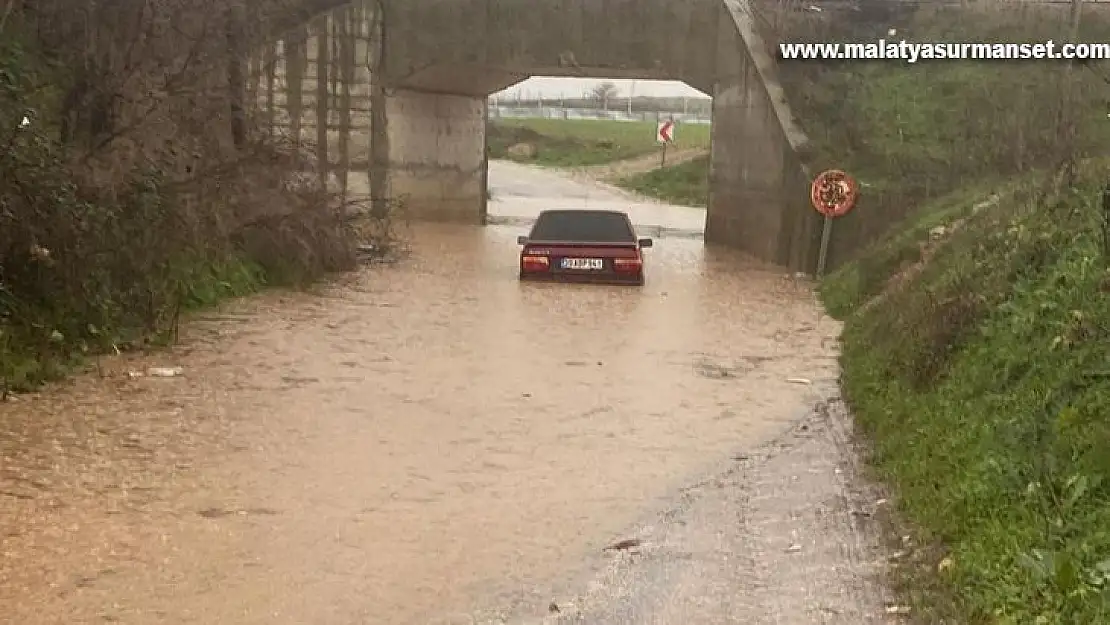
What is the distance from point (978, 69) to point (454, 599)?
2066cm

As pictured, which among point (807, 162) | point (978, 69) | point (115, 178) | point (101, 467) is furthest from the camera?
point (978, 69)

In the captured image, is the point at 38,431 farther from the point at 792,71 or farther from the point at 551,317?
the point at 792,71

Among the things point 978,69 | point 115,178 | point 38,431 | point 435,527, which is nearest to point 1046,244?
point 435,527

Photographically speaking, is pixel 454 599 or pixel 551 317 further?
A: pixel 551 317

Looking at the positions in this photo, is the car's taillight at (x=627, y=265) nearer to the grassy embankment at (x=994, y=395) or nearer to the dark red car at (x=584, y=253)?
the dark red car at (x=584, y=253)

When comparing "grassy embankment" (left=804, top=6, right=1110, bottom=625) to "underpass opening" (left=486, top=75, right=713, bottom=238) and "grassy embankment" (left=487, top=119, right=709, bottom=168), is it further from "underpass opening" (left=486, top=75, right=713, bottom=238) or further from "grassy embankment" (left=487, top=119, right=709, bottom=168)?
"grassy embankment" (left=487, top=119, right=709, bottom=168)

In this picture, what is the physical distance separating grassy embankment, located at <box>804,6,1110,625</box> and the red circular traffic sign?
1902 millimetres

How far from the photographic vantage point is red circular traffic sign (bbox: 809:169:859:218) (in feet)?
64.3

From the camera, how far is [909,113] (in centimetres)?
2242

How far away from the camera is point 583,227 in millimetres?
18344

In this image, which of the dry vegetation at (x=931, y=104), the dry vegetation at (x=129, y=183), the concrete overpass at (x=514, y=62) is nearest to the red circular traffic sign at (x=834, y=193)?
the dry vegetation at (x=931, y=104)

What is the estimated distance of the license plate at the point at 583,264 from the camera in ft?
57.6

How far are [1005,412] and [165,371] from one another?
6.89 m

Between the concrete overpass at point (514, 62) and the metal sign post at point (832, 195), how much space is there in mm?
2594
